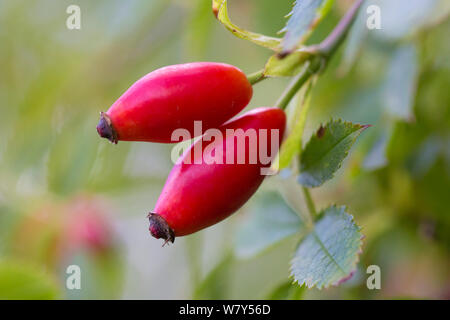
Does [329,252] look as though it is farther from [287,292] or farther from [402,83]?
[402,83]

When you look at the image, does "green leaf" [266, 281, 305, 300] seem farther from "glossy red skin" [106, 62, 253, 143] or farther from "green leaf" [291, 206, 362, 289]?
"glossy red skin" [106, 62, 253, 143]

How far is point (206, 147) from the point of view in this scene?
675 mm

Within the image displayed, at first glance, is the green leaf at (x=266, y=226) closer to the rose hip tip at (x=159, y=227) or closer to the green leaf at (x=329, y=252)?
the green leaf at (x=329, y=252)

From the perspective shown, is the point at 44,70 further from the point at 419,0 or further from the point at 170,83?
the point at 170,83

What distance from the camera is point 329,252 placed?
0.71 meters

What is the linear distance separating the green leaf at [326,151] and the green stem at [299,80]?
58 millimetres

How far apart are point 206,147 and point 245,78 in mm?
103

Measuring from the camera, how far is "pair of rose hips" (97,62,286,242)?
24.9 inches

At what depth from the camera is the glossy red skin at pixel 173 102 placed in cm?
64

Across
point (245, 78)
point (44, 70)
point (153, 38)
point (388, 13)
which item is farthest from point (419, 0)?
point (44, 70)

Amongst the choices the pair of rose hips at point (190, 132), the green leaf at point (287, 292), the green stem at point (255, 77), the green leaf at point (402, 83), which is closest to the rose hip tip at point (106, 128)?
the pair of rose hips at point (190, 132)

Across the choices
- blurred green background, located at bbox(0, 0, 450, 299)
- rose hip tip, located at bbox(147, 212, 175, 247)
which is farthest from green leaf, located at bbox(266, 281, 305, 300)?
rose hip tip, located at bbox(147, 212, 175, 247)
